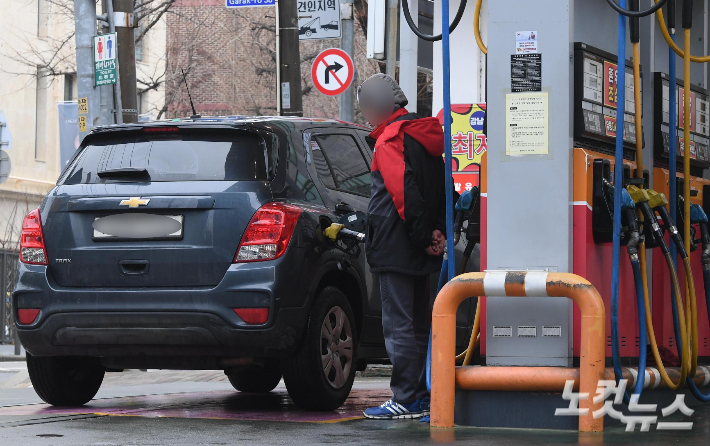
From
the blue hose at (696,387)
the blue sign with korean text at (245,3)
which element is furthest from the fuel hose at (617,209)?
the blue sign with korean text at (245,3)

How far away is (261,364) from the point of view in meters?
7.30

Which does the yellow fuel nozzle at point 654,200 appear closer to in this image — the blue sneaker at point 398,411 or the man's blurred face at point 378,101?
the man's blurred face at point 378,101

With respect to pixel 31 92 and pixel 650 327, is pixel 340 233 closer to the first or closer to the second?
pixel 650 327

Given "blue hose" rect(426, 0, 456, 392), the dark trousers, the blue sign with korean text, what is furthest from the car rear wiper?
the blue sign with korean text

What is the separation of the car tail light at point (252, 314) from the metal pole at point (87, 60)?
310 inches

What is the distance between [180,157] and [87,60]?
735cm

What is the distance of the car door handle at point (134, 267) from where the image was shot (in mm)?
7066

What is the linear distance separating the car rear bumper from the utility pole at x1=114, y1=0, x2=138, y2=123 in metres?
8.17

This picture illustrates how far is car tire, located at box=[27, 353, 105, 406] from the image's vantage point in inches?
302

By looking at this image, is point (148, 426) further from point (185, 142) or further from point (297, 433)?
point (185, 142)

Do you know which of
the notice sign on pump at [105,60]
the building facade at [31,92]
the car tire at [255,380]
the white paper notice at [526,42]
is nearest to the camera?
the white paper notice at [526,42]

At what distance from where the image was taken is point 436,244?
6918 mm

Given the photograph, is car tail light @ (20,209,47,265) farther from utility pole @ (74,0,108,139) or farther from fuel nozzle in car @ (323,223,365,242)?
utility pole @ (74,0,108,139)

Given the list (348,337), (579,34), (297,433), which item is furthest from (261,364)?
(579,34)
